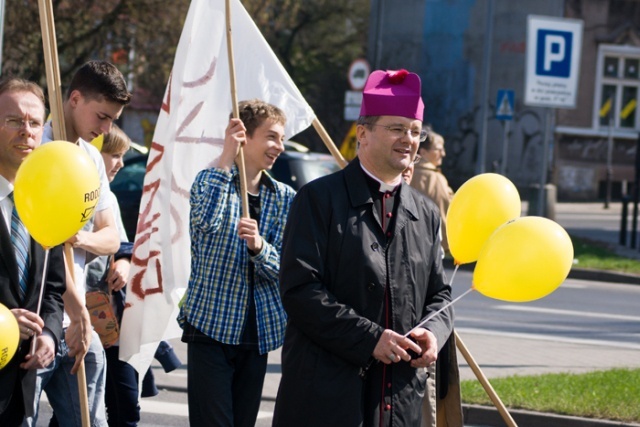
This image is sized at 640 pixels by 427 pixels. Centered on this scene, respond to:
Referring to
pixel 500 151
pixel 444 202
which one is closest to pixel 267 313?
pixel 444 202

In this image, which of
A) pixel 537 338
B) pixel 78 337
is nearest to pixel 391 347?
pixel 78 337

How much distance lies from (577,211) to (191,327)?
25.1 m

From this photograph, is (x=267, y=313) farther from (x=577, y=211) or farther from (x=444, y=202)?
(x=577, y=211)

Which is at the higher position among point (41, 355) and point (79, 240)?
point (79, 240)

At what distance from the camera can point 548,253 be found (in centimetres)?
446

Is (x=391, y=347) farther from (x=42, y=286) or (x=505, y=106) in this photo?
(x=505, y=106)

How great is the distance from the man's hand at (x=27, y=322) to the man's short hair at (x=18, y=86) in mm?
800

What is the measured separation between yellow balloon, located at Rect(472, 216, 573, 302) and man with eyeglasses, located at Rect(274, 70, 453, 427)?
36cm

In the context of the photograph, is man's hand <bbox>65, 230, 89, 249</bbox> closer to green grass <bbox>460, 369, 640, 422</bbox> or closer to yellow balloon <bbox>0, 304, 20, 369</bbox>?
yellow balloon <bbox>0, 304, 20, 369</bbox>

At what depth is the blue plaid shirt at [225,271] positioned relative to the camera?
5.34m

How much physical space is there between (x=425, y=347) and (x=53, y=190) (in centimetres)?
139

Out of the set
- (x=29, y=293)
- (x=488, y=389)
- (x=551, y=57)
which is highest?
(x=551, y=57)

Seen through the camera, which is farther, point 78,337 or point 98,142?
point 98,142

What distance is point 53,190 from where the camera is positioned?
165 inches
